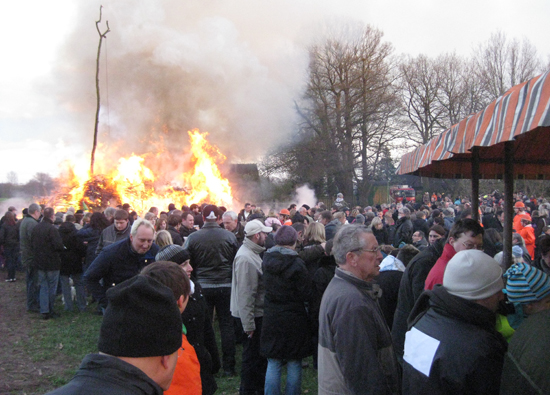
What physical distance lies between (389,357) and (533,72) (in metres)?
29.0

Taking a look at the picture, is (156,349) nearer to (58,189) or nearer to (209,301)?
(209,301)

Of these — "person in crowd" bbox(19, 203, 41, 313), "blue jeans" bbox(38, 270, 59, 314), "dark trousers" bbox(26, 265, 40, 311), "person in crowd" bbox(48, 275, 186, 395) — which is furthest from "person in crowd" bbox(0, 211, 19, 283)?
"person in crowd" bbox(48, 275, 186, 395)

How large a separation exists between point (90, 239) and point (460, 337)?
7583 millimetres

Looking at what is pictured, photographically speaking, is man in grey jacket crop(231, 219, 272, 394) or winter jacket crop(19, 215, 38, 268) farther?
winter jacket crop(19, 215, 38, 268)

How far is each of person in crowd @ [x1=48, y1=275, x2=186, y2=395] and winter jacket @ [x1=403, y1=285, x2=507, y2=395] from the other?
47.2 inches

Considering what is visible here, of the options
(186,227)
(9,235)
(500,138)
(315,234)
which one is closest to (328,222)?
(186,227)

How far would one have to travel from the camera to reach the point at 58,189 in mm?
20188

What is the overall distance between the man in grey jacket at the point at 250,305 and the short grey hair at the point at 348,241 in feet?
6.72

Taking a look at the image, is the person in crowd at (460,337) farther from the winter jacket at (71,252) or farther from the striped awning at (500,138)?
the winter jacket at (71,252)

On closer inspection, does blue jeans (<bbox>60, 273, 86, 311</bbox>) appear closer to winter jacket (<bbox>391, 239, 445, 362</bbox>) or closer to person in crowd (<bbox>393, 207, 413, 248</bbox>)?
person in crowd (<bbox>393, 207, 413, 248</bbox>)

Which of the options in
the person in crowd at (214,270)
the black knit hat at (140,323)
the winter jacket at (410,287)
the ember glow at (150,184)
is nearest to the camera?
the black knit hat at (140,323)

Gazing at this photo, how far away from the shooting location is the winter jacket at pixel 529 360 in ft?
5.44

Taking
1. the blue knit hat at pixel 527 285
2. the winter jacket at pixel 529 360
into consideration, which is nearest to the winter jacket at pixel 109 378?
the winter jacket at pixel 529 360

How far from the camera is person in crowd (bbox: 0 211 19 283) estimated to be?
37.2ft
